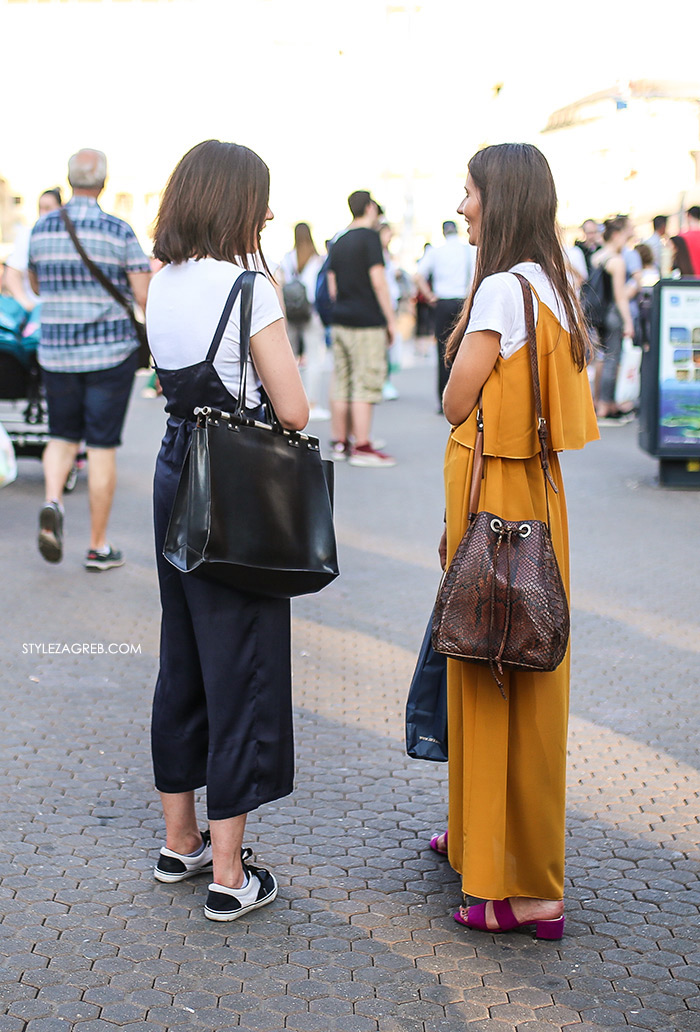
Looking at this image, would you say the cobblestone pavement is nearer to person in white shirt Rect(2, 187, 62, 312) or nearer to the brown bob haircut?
the brown bob haircut

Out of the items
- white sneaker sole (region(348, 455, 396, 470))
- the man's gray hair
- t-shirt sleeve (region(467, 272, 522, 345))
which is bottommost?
white sneaker sole (region(348, 455, 396, 470))

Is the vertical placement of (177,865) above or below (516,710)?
below

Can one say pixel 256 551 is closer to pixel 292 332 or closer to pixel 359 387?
pixel 359 387

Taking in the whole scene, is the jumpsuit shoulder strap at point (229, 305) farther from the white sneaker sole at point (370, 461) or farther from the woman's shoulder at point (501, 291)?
the white sneaker sole at point (370, 461)

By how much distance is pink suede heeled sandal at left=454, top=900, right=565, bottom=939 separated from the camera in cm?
328

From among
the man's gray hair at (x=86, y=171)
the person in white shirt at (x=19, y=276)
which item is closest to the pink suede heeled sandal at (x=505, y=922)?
the man's gray hair at (x=86, y=171)

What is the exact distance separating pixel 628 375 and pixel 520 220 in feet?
33.5

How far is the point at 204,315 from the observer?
3158 millimetres

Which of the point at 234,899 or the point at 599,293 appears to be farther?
the point at 599,293

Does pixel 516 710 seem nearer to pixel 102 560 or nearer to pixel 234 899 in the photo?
pixel 234 899

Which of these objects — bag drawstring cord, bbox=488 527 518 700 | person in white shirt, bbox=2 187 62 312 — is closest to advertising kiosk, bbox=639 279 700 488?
person in white shirt, bbox=2 187 62 312

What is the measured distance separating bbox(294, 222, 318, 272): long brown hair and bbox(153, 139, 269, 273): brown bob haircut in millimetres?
10457

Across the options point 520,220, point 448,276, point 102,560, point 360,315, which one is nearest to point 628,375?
point 448,276

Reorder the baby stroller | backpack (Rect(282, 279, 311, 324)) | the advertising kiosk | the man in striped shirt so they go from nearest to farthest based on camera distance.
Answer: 1. the man in striped shirt
2. the baby stroller
3. the advertising kiosk
4. backpack (Rect(282, 279, 311, 324))
